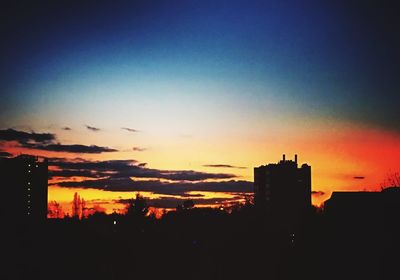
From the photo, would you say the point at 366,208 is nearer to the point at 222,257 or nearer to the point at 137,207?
the point at 222,257

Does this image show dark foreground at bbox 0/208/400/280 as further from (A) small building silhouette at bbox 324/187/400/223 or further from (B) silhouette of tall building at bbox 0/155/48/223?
(B) silhouette of tall building at bbox 0/155/48/223

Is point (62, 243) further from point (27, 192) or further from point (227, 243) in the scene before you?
point (27, 192)

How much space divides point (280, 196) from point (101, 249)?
311 ft

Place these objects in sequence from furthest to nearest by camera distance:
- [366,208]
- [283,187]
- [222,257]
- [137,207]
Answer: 1. [283,187]
2. [137,207]
3. [222,257]
4. [366,208]

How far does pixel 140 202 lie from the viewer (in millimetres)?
84938

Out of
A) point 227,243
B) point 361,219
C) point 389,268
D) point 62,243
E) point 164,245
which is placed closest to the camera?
point 389,268

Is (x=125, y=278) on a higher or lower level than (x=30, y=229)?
lower

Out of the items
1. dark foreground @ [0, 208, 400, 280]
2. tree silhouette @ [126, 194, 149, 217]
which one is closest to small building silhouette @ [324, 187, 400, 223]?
dark foreground @ [0, 208, 400, 280]

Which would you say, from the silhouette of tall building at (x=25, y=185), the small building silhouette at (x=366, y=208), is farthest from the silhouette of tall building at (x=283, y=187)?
the small building silhouette at (x=366, y=208)

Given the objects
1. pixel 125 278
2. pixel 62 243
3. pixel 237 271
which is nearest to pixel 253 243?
pixel 237 271

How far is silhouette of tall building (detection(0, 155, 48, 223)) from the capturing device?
10994 centimetres

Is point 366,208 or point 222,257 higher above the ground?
point 366,208

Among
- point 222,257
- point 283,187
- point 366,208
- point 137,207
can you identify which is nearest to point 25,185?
point 137,207

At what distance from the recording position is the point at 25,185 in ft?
383
